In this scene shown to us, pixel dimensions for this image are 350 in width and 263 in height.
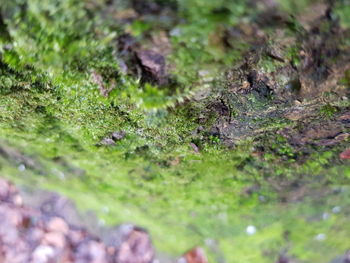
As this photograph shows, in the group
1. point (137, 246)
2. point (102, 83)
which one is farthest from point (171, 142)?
point (137, 246)

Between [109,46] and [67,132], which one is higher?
[109,46]

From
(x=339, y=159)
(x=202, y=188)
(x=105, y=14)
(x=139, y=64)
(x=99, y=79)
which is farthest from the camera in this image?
(x=202, y=188)

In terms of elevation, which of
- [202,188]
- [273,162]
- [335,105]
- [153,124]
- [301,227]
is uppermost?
[335,105]

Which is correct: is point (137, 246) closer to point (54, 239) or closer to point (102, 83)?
point (54, 239)

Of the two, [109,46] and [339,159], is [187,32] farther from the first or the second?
[339,159]

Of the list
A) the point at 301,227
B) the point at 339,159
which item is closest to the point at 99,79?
the point at 339,159

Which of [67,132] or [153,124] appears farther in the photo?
[67,132]

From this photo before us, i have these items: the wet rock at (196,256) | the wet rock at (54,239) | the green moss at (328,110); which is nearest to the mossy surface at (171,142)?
the green moss at (328,110)

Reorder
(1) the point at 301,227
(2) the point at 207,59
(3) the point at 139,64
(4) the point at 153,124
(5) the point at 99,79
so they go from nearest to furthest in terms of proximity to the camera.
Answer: (2) the point at 207,59
(3) the point at 139,64
(5) the point at 99,79
(4) the point at 153,124
(1) the point at 301,227

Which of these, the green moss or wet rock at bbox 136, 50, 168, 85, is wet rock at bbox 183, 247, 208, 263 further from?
wet rock at bbox 136, 50, 168, 85
